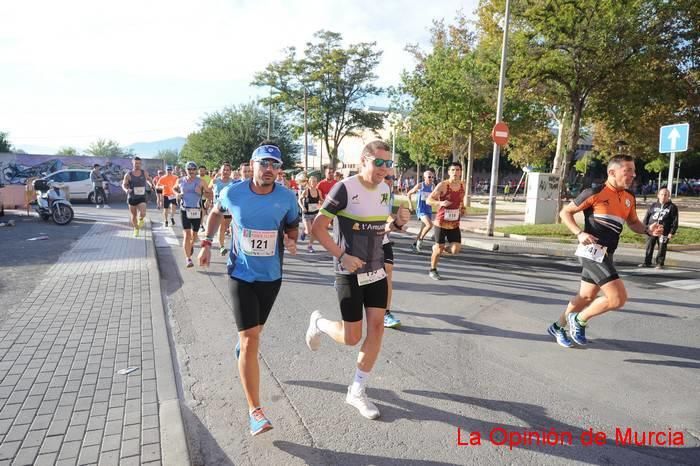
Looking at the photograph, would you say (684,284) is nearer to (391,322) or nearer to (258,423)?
(391,322)

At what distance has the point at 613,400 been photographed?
12.0ft

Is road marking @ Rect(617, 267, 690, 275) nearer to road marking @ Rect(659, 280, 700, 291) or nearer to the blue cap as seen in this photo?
road marking @ Rect(659, 280, 700, 291)

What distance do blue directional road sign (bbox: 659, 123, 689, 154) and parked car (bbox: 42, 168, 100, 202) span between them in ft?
81.4

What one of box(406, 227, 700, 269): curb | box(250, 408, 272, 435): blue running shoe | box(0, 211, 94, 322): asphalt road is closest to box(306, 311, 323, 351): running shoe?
box(250, 408, 272, 435): blue running shoe

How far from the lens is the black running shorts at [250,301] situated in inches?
125

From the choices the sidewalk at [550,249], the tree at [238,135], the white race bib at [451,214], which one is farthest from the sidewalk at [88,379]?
the tree at [238,135]

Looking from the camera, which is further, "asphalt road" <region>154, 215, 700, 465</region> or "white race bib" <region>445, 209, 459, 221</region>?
"white race bib" <region>445, 209, 459, 221</region>

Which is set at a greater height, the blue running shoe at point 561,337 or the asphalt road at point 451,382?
the blue running shoe at point 561,337

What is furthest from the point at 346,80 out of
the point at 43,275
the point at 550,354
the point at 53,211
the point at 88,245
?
the point at 550,354

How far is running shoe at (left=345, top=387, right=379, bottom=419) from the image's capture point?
3.34 metres

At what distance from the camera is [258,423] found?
3.11m

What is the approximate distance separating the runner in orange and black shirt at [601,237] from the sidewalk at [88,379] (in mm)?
4025

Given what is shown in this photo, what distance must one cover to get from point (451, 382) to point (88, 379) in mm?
3052

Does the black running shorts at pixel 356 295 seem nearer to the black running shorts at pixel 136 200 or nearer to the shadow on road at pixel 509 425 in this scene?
the shadow on road at pixel 509 425
